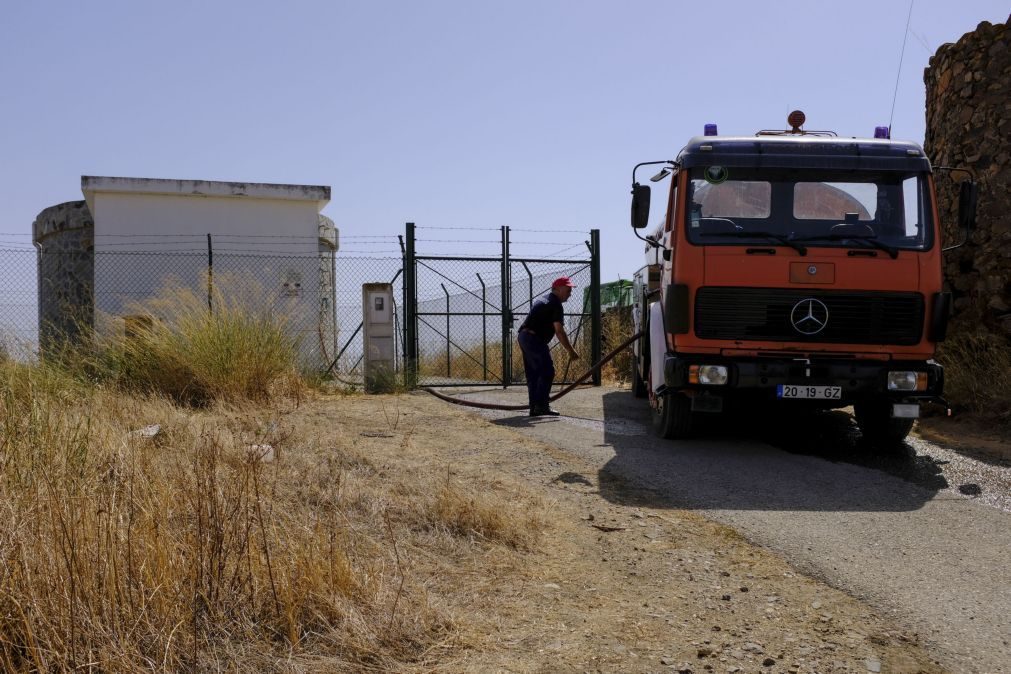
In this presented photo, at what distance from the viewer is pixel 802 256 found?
24.9 feet

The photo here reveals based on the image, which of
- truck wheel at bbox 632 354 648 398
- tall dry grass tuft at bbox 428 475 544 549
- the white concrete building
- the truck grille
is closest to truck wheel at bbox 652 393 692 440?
the truck grille

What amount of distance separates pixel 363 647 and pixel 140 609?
2.62 ft

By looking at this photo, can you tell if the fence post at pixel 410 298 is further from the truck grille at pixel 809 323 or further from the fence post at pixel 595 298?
the truck grille at pixel 809 323

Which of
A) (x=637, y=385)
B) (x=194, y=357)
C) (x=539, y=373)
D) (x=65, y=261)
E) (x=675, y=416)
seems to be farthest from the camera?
(x=65, y=261)

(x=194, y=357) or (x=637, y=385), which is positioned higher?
(x=194, y=357)

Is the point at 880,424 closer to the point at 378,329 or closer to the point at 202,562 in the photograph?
the point at 202,562

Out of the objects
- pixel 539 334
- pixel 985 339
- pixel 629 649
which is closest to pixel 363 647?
pixel 629 649

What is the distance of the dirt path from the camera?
3.39 m

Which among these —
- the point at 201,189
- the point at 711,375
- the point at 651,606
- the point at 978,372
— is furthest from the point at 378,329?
the point at 651,606

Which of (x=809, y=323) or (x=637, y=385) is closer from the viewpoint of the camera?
(x=809, y=323)

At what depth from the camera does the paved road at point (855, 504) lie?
4.01 meters

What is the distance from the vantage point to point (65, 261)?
17.3 metres

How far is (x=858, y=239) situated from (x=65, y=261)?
49.0 ft

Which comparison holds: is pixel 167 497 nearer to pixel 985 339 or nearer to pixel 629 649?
pixel 629 649
